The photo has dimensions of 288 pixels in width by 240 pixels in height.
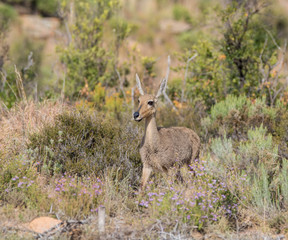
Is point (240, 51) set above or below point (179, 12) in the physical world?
above

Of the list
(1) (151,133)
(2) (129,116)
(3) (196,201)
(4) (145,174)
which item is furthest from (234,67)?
(3) (196,201)

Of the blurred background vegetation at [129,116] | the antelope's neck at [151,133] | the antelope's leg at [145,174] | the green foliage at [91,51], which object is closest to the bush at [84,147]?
the blurred background vegetation at [129,116]

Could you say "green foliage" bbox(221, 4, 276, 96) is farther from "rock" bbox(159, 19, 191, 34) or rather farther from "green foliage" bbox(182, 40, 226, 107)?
"rock" bbox(159, 19, 191, 34)

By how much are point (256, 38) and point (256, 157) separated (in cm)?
694

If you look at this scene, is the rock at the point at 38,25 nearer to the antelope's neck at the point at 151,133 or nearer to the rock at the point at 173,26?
the rock at the point at 173,26

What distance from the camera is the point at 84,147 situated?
7.95m

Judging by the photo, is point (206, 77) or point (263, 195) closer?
point (263, 195)

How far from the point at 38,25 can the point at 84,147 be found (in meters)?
22.9

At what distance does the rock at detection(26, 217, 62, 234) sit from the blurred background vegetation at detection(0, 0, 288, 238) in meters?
0.36

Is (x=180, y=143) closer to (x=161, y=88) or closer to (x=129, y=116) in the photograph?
(x=161, y=88)

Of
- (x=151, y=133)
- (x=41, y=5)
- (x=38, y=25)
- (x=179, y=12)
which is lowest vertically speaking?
(x=38, y=25)

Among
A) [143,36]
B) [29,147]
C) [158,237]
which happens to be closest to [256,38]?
[29,147]

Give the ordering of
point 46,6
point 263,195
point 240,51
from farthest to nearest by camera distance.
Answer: point 46,6, point 240,51, point 263,195

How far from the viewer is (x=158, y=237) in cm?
571
